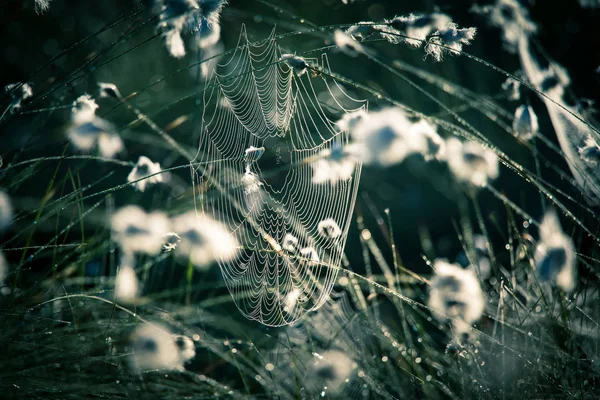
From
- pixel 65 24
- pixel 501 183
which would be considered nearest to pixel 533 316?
pixel 501 183

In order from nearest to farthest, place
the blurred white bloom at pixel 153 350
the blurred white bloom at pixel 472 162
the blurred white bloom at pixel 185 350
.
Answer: the blurred white bloom at pixel 153 350, the blurred white bloom at pixel 472 162, the blurred white bloom at pixel 185 350

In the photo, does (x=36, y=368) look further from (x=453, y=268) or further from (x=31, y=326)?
(x=453, y=268)

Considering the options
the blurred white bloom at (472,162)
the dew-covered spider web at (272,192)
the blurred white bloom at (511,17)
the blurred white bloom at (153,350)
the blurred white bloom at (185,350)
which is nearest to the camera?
the blurred white bloom at (153,350)

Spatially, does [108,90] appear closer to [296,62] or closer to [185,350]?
[296,62]

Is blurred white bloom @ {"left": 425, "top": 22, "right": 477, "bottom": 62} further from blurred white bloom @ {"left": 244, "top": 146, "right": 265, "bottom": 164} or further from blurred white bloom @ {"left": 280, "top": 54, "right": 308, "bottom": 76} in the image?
blurred white bloom @ {"left": 244, "top": 146, "right": 265, "bottom": 164}

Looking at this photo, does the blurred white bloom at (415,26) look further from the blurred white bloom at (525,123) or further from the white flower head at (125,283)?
the white flower head at (125,283)

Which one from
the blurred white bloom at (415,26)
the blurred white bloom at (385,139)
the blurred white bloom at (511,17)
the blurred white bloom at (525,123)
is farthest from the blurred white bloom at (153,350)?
the blurred white bloom at (511,17)

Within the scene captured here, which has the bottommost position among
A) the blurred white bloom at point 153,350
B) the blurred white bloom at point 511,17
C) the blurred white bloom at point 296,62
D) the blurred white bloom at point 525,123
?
the blurred white bloom at point 153,350
